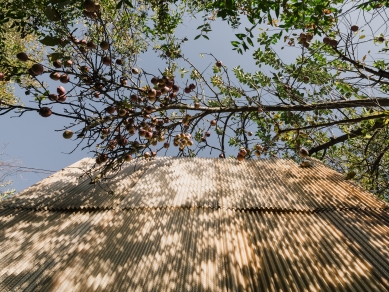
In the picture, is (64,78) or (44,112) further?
(64,78)

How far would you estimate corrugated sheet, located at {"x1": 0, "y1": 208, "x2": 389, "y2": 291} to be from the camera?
5.10ft

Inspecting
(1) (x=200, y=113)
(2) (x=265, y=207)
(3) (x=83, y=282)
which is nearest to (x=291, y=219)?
(2) (x=265, y=207)

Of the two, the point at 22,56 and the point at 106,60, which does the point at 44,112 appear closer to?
the point at 22,56

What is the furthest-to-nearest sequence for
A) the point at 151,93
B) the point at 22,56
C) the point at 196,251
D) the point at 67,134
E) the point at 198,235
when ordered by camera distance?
the point at 151,93 → the point at 67,134 → the point at 22,56 → the point at 198,235 → the point at 196,251

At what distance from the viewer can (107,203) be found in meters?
2.80

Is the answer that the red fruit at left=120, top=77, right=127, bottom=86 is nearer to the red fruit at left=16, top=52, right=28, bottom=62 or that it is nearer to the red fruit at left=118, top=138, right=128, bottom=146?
the red fruit at left=118, top=138, right=128, bottom=146

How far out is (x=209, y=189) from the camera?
302 centimetres

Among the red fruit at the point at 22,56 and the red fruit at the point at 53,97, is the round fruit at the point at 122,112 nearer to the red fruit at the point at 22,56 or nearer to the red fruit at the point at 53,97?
the red fruit at the point at 53,97

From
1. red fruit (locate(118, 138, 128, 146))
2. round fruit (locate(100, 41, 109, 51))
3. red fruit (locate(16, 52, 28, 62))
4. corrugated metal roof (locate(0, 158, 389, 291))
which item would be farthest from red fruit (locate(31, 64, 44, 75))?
corrugated metal roof (locate(0, 158, 389, 291))

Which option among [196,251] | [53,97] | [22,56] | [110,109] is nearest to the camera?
[196,251]

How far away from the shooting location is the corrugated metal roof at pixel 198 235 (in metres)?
1.58

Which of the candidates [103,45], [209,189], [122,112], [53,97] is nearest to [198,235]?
[209,189]

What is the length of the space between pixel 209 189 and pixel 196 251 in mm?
1202

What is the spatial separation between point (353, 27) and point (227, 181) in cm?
291
